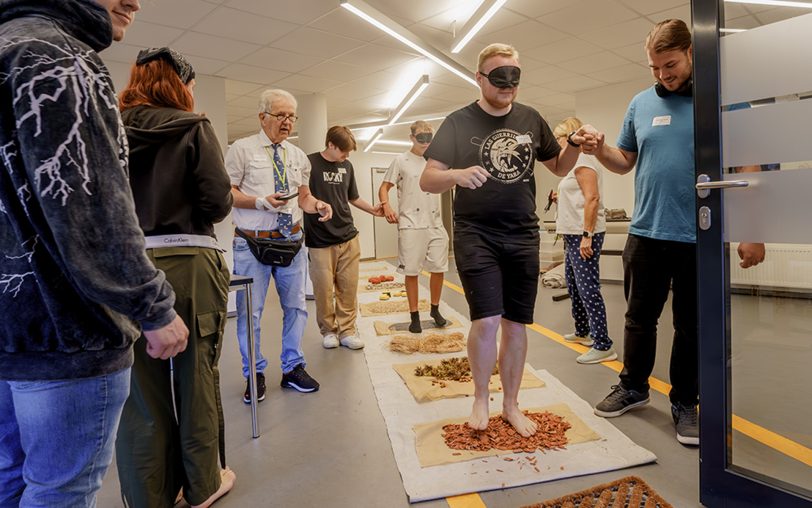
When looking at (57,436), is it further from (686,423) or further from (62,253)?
(686,423)

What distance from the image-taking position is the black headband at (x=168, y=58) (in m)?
1.54

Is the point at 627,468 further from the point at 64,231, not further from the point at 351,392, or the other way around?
the point at 64,231

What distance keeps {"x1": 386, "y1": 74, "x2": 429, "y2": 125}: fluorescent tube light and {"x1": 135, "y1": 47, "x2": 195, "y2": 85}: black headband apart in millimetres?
4982

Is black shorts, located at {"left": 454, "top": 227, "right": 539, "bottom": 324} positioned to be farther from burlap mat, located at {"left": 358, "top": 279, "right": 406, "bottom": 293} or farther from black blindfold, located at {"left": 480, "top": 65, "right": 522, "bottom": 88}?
burlap mat, located at {"left": 358, "top": 279, "right": 406, "bottom": 293}

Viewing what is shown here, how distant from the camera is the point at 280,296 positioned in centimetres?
275

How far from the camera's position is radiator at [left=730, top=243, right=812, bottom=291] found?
156cm

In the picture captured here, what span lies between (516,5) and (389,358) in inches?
137

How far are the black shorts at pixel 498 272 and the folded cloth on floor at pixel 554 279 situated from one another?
14.5 ft

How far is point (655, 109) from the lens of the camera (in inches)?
82.0

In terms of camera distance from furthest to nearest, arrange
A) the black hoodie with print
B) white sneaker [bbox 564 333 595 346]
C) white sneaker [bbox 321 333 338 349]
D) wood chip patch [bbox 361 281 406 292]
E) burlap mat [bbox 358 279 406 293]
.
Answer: wood chip patch [bbox 361 281 406 292], burlap mat [bbox 358 279 406 293], white sneaker [bbox 321 333 338 349], white sneaker [bbox 564 333 595 346], the black hoodie with print

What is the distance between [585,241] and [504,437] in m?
1.69

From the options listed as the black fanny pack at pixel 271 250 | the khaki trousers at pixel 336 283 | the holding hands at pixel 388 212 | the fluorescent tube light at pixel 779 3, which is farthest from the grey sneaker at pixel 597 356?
the fluorescent tube light at pixel 779 3

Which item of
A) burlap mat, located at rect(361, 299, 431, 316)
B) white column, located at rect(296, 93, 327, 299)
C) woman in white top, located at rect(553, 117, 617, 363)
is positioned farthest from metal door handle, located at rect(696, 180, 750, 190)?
white column, located at rect(296, 93, 327, 299)

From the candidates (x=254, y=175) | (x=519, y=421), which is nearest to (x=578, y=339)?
(x=519, y=421)
